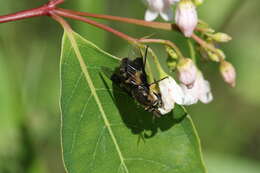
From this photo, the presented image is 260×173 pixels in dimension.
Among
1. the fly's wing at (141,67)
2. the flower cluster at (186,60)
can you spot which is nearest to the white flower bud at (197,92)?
the flower cluster at (186,60)

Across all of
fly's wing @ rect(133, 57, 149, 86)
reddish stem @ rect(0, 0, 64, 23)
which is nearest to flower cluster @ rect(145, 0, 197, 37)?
fly's wing @ rect(133, 57, 149, 86)

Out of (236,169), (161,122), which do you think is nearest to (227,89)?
(236,169)

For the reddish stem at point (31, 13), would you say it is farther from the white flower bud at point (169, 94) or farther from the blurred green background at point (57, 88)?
the blurred green background at point (57, 88)

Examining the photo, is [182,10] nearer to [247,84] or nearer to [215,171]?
[215,171]

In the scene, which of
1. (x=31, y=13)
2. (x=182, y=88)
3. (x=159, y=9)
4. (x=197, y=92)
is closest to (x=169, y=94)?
(x=182, y=88)

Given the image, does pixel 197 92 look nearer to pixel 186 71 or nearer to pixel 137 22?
pixel 186 71
